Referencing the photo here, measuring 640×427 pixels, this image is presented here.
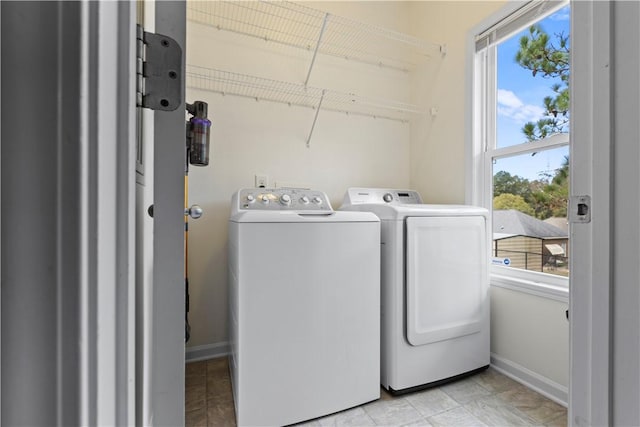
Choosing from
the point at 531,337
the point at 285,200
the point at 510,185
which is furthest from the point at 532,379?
the point at 285,200

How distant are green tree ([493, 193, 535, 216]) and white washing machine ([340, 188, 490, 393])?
0.25m

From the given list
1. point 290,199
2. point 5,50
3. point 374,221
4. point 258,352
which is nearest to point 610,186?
point 5,50

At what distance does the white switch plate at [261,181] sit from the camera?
205 centimetres

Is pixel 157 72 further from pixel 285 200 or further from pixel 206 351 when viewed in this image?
pixel 206 351

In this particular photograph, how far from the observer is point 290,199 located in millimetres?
1808

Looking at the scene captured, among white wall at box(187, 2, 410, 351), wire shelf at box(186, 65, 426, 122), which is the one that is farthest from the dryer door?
wire shelf at box(186, 65, 426, 122)

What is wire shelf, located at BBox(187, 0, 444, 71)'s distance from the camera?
1892 mm

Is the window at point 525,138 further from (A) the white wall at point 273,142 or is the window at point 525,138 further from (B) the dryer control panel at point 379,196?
(A) the white wall at point 273,142

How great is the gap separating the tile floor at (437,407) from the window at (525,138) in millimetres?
645

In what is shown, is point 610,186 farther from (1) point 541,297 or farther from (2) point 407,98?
(2) point 407,98

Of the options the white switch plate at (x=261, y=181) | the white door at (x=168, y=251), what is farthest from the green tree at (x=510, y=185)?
the white door at (x=168, y=251)

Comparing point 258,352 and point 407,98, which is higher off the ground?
point 407,98

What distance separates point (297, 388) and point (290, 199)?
1.01 meters

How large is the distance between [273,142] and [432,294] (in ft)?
4.76
